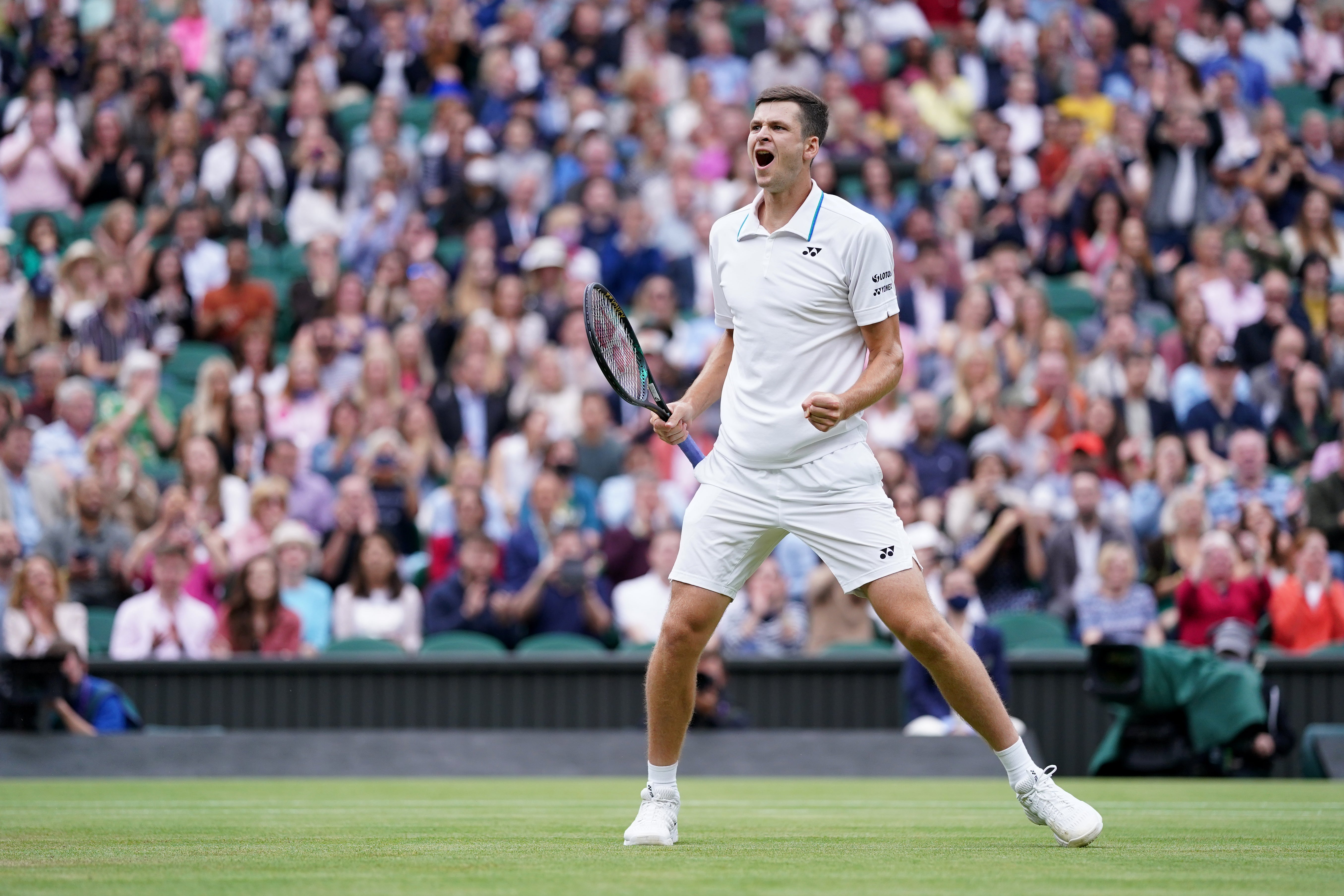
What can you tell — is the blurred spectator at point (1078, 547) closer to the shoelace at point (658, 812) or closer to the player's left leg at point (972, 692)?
the player's left leg at point (972, 692)

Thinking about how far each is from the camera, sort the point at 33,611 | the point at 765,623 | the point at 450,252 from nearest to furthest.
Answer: the point at 33,611
the point at 765,623
the point at 450,252

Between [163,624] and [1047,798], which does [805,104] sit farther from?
[163,624]

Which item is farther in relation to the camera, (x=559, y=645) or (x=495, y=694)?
(x=559, y=645)

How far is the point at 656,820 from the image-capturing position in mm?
5527

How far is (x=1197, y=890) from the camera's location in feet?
14.1

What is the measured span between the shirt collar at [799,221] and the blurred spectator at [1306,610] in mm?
7104

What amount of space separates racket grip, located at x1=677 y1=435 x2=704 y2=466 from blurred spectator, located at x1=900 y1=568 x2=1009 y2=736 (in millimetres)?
5366

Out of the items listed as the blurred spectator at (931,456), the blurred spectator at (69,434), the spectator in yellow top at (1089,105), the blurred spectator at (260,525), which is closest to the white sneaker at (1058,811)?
the blurred spectator at (931,456)

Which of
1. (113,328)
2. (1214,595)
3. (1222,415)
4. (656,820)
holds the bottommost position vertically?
(656,820)

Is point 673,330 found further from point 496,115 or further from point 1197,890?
point 1197,890

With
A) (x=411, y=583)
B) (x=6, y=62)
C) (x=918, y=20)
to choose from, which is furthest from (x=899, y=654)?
(x=6, y=62)

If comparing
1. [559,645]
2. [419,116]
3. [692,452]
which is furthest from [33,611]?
[419,116]

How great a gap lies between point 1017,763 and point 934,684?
18.4ft

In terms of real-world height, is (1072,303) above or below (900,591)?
above
